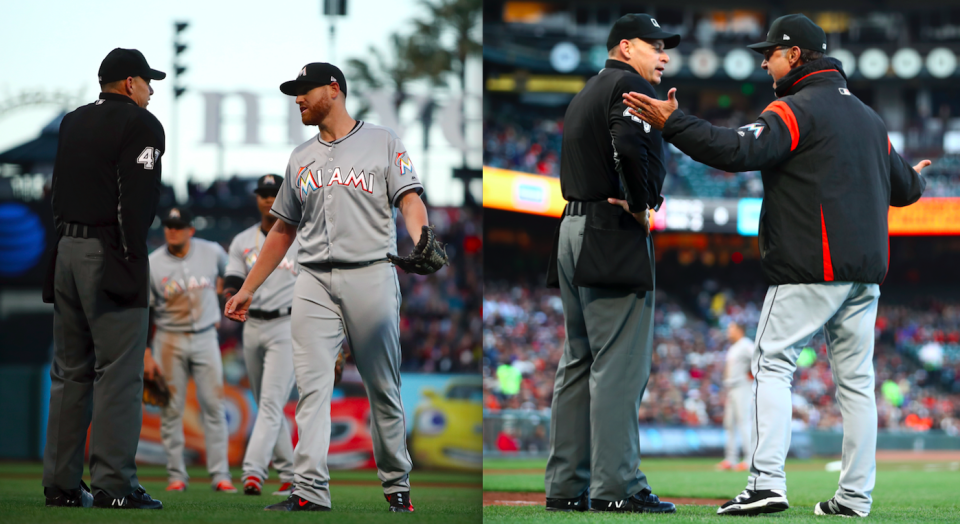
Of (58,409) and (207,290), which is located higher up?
(207,290)

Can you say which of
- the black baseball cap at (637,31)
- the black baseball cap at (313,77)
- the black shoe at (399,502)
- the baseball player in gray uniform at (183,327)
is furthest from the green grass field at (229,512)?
the black baseball cap at (637,31)

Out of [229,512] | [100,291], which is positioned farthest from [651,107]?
[100,291]

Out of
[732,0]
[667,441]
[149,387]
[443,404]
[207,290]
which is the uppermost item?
[732,0]

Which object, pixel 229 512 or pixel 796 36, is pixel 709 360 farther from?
pixel 229 512

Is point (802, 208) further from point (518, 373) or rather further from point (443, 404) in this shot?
point (518, 373)

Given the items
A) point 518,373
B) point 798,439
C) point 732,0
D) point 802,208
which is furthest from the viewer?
point 732,0

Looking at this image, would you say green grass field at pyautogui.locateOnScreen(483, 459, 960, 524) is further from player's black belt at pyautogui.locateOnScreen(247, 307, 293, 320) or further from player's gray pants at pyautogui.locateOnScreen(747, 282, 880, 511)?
player's black belt at pyautogui.locateOnScreen(247, 307, 293, 320)

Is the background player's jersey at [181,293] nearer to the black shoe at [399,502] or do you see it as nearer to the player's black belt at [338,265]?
the player's black belt at [338,265]

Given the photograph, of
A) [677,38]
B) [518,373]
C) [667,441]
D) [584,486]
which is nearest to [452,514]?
[584,486]
